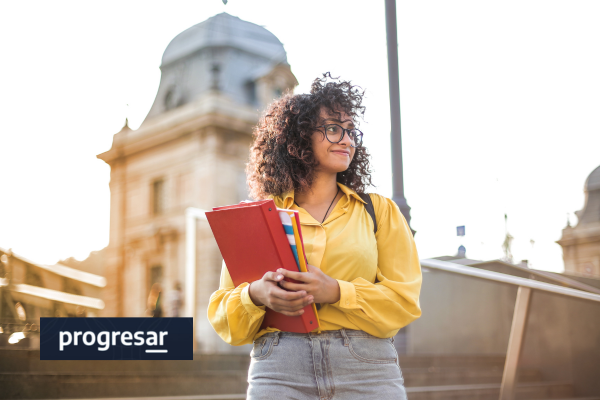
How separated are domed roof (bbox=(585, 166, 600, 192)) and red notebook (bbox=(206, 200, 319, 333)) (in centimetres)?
309

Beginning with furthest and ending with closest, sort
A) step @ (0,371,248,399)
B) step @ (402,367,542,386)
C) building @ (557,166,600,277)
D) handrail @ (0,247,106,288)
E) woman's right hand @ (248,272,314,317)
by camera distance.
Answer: handrail @ (0,247,106,288) < step @ (402,367,542,386) < step @ (0,371,248,399) < building @ (557,166,600,277) < woman's right hand @ (248,272,314,317)

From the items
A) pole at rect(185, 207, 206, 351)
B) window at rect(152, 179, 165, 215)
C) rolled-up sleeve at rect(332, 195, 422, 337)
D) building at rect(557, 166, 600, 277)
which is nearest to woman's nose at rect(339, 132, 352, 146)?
rolled-up sleeve at rect(332, 195, 422, 337)

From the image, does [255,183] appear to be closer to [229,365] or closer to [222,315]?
[222,315]

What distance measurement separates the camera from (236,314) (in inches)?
65.4

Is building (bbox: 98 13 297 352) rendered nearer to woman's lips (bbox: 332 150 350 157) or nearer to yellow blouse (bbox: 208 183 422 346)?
woman's lips (bbox: 332 150 350 157)

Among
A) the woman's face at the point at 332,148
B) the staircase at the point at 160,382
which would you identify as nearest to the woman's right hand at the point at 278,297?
the woman's face at the point at 332,148

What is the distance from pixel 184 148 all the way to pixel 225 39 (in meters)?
2.93

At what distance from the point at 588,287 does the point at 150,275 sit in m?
8.88

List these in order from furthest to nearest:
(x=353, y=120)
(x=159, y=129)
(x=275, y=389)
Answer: (x=159, y=129), (x=353, y=120), (x=275, y=389)

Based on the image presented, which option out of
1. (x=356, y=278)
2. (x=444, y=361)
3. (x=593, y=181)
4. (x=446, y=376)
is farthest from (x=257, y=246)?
(x=444, y=361)

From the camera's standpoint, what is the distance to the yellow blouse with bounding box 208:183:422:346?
1616mm

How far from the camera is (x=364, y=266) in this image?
5.56 feet

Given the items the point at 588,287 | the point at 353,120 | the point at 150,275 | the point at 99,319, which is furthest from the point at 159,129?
the point at 353,120

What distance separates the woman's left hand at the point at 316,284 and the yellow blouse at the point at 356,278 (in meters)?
0.03
